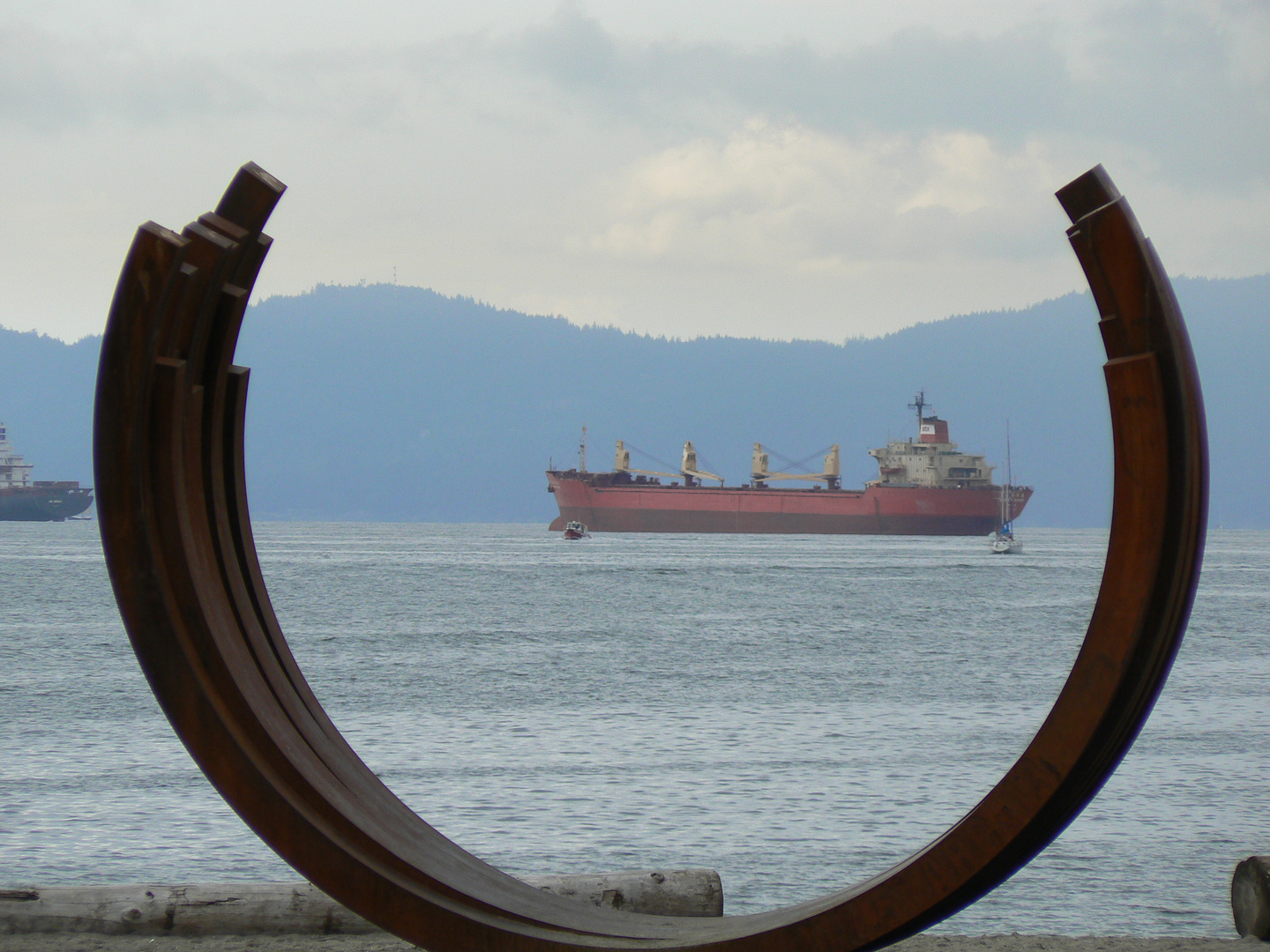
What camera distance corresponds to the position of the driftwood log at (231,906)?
306 centimetres

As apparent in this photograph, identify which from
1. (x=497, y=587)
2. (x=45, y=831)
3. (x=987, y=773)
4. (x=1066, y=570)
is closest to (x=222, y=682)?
(x=45, y=831)

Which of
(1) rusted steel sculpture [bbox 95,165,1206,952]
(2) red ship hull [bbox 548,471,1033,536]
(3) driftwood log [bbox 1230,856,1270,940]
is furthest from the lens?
(2) red ship hull [bbox 548,471,1033,536]

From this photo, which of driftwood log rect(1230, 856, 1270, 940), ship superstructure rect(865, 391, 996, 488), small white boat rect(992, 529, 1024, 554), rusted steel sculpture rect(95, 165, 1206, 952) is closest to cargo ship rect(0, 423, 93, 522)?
ship superstructure rect(865, 391, 996, 488)

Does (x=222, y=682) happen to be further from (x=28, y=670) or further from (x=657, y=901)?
(x=28, y=670)

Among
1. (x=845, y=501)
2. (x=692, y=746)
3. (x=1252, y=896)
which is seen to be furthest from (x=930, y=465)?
(x=1252, y=896)

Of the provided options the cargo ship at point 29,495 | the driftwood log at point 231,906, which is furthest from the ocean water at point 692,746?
the cargo ship at point 29,495

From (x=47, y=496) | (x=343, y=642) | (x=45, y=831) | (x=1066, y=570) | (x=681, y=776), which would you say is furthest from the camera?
(x=47, y=496)

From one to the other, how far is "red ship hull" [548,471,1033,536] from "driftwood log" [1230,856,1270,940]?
153 feet

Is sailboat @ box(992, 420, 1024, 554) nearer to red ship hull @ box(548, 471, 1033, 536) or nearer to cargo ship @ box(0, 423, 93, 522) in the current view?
red ship hull @ box(548, 471, 1033, 536)

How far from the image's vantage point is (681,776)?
26.6 feet

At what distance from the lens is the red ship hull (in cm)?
5059

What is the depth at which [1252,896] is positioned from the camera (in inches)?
131

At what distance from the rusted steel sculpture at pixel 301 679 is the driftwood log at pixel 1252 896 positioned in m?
1.78

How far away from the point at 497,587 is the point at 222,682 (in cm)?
2742
